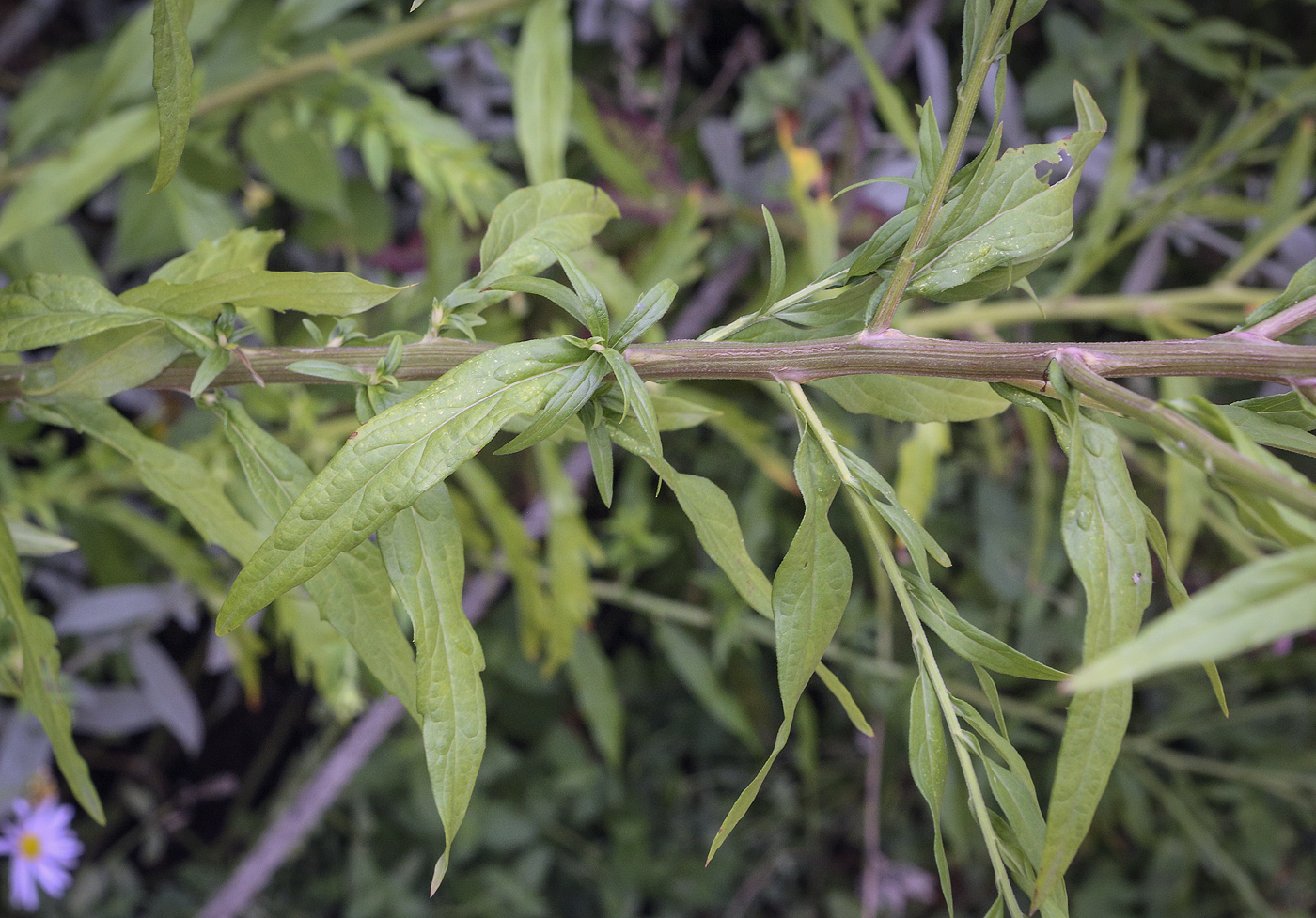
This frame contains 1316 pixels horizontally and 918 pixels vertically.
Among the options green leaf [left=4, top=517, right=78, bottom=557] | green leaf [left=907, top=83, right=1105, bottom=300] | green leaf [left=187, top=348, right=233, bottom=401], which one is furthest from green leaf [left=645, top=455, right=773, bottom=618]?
green leaf [left=4, top=517, right=78, bottom=557]

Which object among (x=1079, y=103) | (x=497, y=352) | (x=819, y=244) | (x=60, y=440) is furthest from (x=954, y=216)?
(x=60, y=440)

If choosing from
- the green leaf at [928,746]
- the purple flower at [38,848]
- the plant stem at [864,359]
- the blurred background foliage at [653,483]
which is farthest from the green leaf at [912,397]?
the purple flower at [38,848]

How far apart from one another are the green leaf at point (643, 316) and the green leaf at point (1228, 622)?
0.26m

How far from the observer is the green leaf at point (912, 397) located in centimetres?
52

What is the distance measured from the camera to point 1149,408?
14.3 inches

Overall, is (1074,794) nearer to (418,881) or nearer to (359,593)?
(359,593)

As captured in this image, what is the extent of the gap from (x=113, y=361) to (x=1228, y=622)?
56 centimetres

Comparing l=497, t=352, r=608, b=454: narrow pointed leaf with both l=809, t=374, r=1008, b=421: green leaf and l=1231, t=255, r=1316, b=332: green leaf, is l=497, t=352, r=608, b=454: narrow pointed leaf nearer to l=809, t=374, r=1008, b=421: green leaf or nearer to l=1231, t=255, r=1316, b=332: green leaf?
l=809, t=374, r=1008, b=421: green leaf

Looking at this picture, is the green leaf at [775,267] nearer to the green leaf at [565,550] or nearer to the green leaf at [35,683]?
the green leaf at [35,683]

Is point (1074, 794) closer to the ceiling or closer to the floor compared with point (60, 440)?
closer to the ceiling

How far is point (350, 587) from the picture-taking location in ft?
1.61

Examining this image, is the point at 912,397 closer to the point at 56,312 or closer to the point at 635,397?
the point at 635,397

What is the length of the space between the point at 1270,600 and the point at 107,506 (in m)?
1.15

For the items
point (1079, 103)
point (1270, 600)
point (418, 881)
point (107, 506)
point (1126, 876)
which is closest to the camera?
point (1270, 600)
